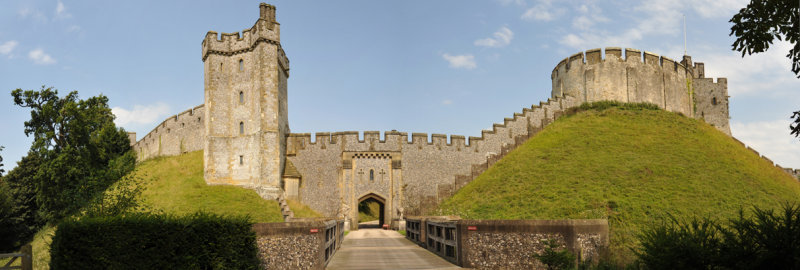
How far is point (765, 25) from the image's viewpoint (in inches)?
388

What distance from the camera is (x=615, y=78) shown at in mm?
44625

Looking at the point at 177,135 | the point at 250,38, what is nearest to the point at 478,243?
the point at 250,38

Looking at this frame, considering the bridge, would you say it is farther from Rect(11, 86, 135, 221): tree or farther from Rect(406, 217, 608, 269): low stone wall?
Rect(11, 86, 135, 221): tree

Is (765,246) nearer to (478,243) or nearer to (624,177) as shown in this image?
(478,243)

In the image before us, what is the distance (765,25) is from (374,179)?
1091 inches

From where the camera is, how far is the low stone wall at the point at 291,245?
12.8 meters

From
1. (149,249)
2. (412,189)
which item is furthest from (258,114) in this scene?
(149,249)

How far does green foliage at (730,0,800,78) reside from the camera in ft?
31.4

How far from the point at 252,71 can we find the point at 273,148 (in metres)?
5.17

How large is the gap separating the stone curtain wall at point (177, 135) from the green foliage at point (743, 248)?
39.9 metres

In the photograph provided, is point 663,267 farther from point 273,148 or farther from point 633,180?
point 273,148

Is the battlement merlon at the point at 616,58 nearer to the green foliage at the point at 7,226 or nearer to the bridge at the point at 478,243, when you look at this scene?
the bridge at the point at 478,243

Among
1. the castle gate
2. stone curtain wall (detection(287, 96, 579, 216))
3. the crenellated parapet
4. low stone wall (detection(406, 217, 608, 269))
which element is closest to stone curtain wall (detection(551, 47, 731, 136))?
the crenellated parapet

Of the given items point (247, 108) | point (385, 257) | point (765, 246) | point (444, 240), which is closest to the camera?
point (765, 246)
